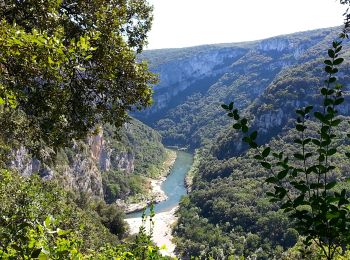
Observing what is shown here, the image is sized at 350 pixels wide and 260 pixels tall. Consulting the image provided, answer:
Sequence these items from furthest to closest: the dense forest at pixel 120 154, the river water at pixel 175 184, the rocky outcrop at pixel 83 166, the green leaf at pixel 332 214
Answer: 1. the river water at pixel 175 184
2. the rocky outcrop at pixel 83 166
3. the dense forest at pixel 120 154
4. the green leaf at pixel 332 214

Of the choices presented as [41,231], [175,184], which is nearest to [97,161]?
[175,184]

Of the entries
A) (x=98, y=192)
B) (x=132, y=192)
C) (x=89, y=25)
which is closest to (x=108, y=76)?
(x=89, y=25)

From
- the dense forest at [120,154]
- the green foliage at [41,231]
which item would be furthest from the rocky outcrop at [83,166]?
the green foliage at [41,231]

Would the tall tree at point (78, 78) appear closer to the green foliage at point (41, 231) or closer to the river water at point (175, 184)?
the green foliage at point (41, 231)

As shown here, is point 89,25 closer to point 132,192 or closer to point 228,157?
point 132,192

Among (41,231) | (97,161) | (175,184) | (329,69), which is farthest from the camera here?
(175,184)

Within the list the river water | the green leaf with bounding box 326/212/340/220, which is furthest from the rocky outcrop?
the green leaf with bounding box 326/212/340/220

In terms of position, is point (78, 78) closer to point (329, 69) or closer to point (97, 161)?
point (329, 69)

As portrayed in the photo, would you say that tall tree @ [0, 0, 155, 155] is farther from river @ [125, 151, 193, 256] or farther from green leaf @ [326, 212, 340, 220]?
river @ [125, 151, 193, 256]
